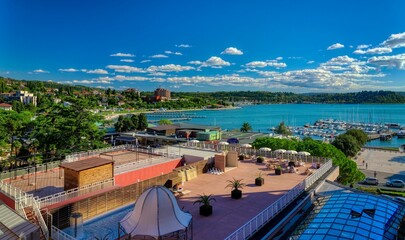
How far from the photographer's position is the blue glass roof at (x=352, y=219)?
1130 cm

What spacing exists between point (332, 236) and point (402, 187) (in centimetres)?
3682

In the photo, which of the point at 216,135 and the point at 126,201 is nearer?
the point at 126,201

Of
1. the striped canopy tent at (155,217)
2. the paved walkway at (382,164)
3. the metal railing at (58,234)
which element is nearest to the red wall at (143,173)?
the metal railing at (58,234)

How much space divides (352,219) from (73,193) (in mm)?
13541

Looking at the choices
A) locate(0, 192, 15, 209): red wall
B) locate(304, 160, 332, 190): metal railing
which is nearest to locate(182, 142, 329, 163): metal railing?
locate(304, 160, 332, 190): metal railing

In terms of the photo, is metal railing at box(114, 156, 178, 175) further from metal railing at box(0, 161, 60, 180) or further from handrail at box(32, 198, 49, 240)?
handrail at box(32, 198, 49, 240)

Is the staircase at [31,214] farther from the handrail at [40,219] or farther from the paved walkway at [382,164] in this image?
the paved walkway at [382,164]

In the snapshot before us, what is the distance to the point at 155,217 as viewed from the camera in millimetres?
10344

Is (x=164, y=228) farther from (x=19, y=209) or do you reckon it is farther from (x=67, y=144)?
(x=67, y=144)

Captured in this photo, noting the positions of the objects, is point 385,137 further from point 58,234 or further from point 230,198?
point 58,234

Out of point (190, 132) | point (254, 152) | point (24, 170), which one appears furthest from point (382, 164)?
point (24, 170)

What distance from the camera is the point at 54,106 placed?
29.2 meters

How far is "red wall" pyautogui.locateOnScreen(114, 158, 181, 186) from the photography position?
19.2 m

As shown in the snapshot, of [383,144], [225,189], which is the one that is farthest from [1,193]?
[383,144]
